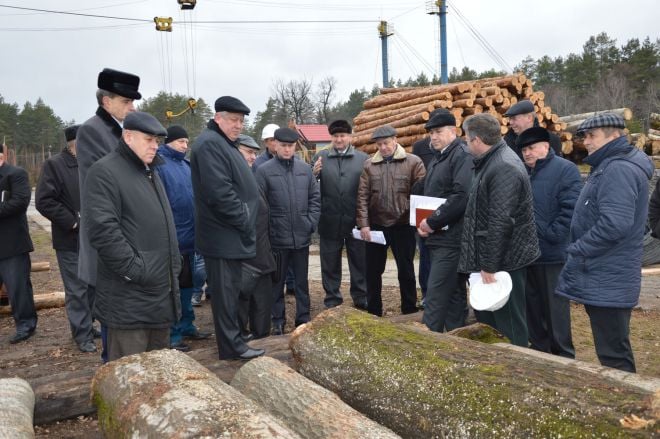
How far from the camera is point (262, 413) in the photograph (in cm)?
247

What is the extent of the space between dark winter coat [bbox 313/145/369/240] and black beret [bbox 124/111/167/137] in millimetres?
3038

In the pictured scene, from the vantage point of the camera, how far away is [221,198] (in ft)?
13.4

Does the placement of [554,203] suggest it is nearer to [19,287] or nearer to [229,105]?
[229,105]

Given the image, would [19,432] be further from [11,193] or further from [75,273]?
[11,193]

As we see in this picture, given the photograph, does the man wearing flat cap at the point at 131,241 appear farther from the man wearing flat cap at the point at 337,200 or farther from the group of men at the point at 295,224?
the man wearing flat cap at the point at 337,200

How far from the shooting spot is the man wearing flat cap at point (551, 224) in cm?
466

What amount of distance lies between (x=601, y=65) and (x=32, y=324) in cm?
6450

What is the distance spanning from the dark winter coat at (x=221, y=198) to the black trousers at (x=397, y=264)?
218 centimetres

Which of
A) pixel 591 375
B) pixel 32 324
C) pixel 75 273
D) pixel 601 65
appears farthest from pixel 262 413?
pixel 601 65

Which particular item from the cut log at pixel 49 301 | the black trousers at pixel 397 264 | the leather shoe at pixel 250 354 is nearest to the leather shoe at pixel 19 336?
the cut log at pixel 49 301

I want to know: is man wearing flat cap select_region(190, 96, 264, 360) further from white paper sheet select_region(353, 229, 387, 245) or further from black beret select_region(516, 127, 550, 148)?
black beret select_region(516, 127, 550, 148)

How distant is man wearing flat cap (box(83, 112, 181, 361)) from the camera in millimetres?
3355

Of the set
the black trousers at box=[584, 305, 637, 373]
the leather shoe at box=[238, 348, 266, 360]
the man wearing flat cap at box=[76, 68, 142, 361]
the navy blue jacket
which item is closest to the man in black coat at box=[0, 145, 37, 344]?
the man wearing flat cap at box=[76, 68, 142, 361]

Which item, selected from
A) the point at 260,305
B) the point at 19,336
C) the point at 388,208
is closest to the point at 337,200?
the point at 388,208
